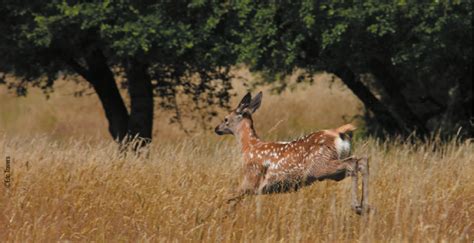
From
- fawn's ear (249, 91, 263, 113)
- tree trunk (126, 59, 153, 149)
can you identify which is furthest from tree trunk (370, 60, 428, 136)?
fawn's ear (249, 91, 263, 113)

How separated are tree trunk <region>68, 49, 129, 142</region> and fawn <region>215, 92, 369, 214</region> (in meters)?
11.5

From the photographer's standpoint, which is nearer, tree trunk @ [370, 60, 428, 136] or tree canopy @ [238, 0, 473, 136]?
tree canopy @ [238, 0, 473, 136]

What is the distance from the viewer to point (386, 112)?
1962 centimetres

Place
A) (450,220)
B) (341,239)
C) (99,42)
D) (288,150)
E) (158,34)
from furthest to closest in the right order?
(99,42) → (158,34) → (288,150) → (450,220) → (341,239)

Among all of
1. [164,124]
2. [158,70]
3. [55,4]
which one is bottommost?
[164,124]

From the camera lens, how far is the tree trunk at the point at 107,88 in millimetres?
19797

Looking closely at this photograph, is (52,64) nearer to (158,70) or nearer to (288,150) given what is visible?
(158,70)

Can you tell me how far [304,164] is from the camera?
8.27 metres

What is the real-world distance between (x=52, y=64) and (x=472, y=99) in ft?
31.2

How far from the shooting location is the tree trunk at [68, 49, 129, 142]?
19.8 meters

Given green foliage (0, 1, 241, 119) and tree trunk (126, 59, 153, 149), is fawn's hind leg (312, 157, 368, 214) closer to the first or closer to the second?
green foliage (0, 1, 241, 119)

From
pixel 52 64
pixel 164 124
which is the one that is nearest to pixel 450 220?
pixel 52 64

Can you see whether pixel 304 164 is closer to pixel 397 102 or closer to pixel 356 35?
pixel 356 35

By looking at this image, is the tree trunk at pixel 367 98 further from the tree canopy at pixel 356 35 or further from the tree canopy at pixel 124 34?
the tree canopy at pixel 124 34
